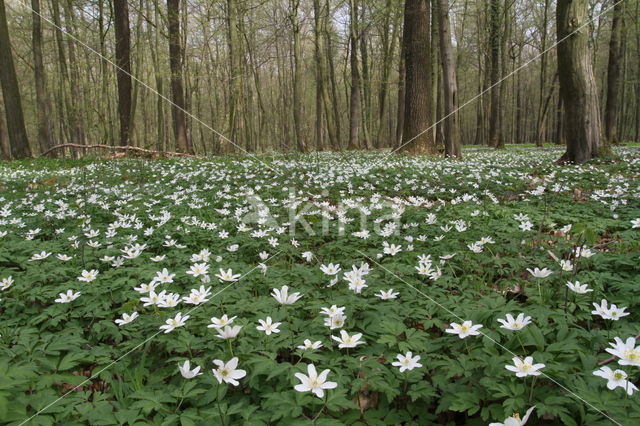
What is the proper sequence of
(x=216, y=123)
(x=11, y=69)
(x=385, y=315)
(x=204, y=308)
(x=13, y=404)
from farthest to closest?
1. (x=216, y=123)
2. (x=11, y=69)
3. (x=204, y=308)
4. (x=385, y=315)
5. (x=13, y=404)

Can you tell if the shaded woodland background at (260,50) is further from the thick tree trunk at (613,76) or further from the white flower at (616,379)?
the white flower at (616,379)

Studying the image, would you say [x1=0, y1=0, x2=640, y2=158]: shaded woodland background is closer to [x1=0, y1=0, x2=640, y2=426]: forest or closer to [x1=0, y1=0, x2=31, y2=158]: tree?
[x1=0, y1=0, x2=31, y2=158]: tree

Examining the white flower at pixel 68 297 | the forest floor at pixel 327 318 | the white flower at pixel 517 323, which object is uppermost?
the white flower at pixel 68 297

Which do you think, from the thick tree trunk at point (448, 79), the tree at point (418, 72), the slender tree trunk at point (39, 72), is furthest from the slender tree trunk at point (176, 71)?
the thick tree trunk at point (448, 79)

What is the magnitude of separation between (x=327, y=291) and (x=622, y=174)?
7.27 metres

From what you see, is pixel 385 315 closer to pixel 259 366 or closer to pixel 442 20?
pixel 259 366

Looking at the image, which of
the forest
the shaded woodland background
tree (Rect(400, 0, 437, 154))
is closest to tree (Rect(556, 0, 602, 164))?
the forest

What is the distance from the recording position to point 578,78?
8664mm

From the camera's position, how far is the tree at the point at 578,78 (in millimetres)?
8328

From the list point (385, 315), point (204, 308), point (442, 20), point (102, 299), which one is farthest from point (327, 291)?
point (442, 20)

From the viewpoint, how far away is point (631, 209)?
186 inches

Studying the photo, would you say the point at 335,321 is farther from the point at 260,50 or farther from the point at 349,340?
the point at 260,50

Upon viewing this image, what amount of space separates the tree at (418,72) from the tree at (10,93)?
45.6ft

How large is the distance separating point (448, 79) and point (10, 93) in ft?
49.7
